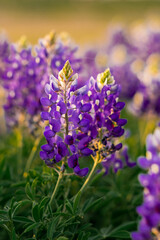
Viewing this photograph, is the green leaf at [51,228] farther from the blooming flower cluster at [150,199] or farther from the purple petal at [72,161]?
the blooming flower cluster at [150,199]

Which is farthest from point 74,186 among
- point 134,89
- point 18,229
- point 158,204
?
point 134,89

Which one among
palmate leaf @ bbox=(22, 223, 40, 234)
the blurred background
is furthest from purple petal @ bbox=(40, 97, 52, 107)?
the blurred background

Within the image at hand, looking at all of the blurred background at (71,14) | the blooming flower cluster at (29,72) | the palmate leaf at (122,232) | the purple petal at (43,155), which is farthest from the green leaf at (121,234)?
the blurred background at (71,14)

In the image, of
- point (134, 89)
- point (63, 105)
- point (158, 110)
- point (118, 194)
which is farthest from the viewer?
point (134, 89)

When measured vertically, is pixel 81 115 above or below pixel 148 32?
below

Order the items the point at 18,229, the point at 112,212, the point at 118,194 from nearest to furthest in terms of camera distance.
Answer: the point at 18,229, the point at 118,194, the point at 112,212

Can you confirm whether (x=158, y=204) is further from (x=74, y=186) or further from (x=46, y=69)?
(x=46, y=69)
